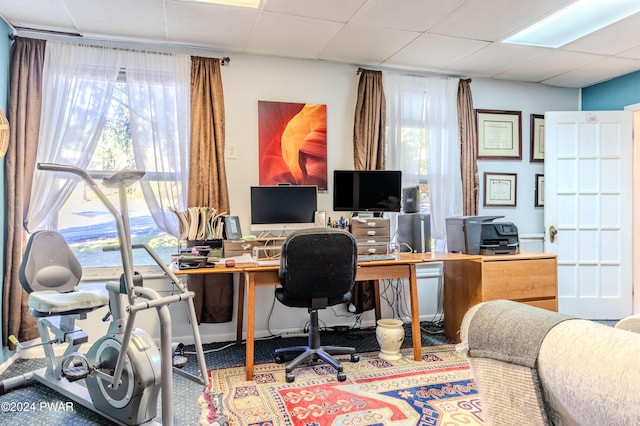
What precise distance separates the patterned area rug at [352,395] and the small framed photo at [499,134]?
7.20ft

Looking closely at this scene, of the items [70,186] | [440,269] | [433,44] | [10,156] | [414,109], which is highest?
[433,44]

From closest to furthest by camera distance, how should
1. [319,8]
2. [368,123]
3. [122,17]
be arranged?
1. [319,8]
2. [122,17]
3. [368,123]

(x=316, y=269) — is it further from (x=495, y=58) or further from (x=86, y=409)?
(x=495, y=58)

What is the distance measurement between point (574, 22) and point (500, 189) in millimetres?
1616

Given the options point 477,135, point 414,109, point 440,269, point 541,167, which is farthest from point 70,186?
point 541,167

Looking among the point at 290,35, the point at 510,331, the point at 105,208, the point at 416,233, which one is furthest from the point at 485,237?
the point at 105,208

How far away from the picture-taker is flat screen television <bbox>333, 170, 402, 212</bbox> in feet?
10.9

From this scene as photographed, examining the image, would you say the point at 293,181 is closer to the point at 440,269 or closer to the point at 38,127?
the point at 440,269

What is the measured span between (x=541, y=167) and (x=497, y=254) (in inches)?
62.6

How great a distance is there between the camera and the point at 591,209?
3.93 metres

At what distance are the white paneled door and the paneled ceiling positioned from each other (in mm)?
575

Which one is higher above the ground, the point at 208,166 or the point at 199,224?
the point at 208,166

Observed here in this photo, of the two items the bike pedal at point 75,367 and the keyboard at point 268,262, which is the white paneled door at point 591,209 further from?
the bike pedal at point 75,367

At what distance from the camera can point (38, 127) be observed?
9.36 feet
